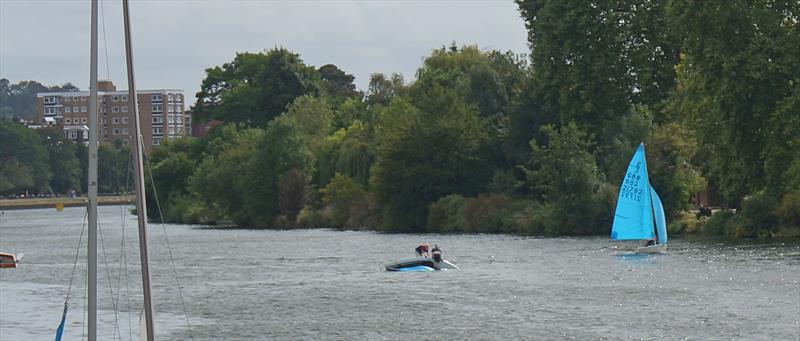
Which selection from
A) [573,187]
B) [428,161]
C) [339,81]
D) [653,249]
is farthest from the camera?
[339,81]

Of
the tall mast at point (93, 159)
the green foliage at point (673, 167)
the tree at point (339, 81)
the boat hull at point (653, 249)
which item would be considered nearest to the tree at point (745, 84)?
the boat hull at point (653, 249)

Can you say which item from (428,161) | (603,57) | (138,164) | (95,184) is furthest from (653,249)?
(95,184)

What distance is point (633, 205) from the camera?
60750mm

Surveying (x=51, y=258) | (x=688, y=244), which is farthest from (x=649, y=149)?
(x=51, y=258)

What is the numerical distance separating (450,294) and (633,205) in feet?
54.8

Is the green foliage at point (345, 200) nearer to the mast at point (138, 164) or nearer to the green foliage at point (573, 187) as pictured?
the green foliage at point (573, 187)

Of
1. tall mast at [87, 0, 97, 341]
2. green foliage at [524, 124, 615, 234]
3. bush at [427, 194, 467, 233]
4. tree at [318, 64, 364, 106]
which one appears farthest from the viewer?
tree at [318, 64, 364, 106]

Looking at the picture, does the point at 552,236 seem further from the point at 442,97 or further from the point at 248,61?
the point at 248,61

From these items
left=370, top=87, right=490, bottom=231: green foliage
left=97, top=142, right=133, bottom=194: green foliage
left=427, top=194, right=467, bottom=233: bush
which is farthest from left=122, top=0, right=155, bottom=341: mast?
left=370, top=87, right=490, bottom=231: green foliage

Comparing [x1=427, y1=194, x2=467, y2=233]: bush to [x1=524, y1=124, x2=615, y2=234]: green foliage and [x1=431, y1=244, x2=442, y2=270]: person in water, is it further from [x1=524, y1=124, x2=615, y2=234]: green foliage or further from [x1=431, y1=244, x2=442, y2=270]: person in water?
[x1=431, y1=244, x2=442, y2=270]: person in water

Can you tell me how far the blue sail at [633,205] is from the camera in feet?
199

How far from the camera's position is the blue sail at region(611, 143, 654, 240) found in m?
60.6

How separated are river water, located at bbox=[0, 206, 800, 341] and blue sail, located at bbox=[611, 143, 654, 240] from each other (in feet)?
3.58

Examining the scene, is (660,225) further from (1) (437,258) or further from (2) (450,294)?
(2) (450,294)
